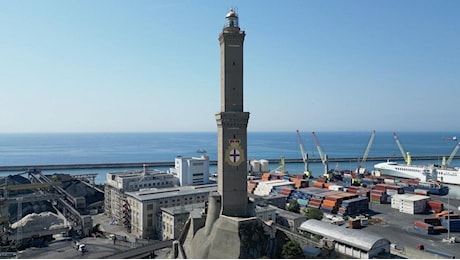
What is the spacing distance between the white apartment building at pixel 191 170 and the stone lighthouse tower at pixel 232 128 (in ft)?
116

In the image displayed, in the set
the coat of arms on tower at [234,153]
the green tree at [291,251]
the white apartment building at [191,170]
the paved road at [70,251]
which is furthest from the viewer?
the white apartment building at [191,170]

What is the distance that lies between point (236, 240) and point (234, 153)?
628cm

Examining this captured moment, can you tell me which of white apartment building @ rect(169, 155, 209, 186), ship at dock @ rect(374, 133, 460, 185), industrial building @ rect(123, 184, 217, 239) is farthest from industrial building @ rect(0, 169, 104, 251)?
ship at dock @ rect(374, 133, 460, 185)

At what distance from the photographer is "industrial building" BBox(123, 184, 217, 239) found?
40.2 meters

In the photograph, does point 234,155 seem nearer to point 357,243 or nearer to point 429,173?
point 357,243

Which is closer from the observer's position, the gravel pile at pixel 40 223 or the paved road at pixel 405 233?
the paved road at pixel 405 233

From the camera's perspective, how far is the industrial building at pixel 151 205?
1581 inches

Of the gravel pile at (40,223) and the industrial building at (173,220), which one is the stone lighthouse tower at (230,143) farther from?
the gravel pile at (40,223)

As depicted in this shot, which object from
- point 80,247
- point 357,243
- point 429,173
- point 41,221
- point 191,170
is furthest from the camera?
point 429,173

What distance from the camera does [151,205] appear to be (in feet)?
134

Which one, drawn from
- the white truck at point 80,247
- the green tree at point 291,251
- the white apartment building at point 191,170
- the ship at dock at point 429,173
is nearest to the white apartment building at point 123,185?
the white apartment building at point 191,170

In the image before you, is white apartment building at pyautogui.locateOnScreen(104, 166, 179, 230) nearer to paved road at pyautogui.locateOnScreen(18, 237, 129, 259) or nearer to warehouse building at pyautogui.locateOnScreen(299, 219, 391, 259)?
paved road at pyautogui.locateOnScreen(18, 237, 129, 259)

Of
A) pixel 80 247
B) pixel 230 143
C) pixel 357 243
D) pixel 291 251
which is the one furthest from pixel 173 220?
pixel 357 243

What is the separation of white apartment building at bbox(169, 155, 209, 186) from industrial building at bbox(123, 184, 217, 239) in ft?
40.2
